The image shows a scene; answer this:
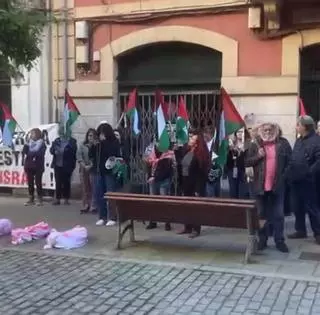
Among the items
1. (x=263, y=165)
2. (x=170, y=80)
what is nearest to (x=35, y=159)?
(x=170, y=80)

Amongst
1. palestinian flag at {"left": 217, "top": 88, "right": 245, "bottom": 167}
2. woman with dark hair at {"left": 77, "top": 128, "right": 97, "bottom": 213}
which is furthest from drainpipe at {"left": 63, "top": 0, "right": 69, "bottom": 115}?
palestinian flag at {"left": 217, "top": 88, "right": 245, "bottom": 167}

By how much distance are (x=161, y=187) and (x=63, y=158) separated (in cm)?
286

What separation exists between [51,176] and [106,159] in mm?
3127

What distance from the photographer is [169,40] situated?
11555 mm

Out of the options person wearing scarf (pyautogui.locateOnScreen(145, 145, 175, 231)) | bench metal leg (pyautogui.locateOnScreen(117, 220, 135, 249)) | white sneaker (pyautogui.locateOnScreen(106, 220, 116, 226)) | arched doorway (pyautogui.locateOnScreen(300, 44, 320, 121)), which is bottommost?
white sneaker (pyautogui.locateOnScreen(106, 220, 116, 226))

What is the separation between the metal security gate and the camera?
1152cm

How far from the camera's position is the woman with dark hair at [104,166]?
30.9 feet

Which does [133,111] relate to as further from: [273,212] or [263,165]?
[273,212]

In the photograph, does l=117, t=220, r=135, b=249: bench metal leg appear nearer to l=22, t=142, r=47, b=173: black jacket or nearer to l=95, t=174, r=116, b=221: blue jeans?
l=95, t=174, r=116, b=221: blue jeans

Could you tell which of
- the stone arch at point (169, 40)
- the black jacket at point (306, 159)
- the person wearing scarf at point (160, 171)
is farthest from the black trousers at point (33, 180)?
the black jacket at point (306, 159)

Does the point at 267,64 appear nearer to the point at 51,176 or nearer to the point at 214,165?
the point at 214,165

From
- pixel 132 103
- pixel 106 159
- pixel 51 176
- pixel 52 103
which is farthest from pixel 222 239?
pixel 52 103

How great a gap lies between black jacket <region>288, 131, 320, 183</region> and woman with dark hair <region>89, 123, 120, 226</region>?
283 centimetres

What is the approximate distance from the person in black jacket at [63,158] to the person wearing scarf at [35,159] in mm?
226
